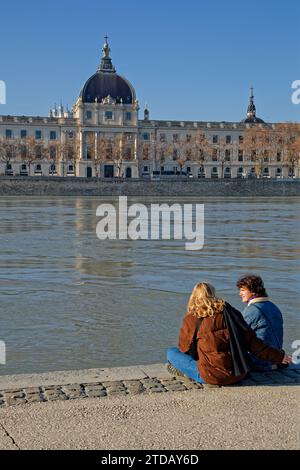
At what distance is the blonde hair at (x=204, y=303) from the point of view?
6.02 metres

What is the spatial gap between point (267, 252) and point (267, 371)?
487 inches

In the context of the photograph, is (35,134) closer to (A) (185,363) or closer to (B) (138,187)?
(B) (138,187)

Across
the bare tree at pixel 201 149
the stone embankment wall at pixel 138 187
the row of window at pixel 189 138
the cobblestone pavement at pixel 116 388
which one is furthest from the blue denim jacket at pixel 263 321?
the row of window at pixel 189 138

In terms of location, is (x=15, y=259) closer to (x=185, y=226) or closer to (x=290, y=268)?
(x=290, y=268)

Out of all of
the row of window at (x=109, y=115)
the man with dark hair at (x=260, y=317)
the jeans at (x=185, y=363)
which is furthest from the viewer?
the row of window at (x=109, y=115)

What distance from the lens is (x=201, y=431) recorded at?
16.1ft

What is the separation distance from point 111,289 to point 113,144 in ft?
321

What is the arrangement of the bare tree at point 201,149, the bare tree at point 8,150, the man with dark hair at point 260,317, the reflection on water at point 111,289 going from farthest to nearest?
the bare tree at point 201,149, the bare tree at point 8,150, the reflection on water at point 111,289, the man with dark hair at point 260,317

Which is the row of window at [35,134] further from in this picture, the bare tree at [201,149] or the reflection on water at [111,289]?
the reflection on water at [111,289]

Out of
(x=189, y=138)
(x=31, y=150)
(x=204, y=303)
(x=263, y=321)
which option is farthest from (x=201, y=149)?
(x=204, y=303)

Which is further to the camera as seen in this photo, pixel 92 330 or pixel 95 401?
pixel 92 330

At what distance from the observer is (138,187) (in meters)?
81.4

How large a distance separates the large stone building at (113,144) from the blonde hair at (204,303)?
99.4 metres

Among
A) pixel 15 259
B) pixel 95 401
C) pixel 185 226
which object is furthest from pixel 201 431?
pixel 185 226
